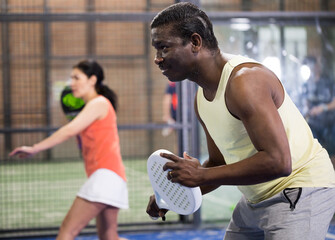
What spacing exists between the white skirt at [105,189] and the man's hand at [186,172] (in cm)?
205

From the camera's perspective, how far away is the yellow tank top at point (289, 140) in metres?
2.28

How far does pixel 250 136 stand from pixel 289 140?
1.04ft

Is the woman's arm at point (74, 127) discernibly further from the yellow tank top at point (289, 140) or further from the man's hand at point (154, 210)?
the yellow tank top at point (289, 140)

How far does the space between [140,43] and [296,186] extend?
8813mm

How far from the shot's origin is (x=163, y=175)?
2.36m

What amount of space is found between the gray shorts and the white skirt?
6.17 ft

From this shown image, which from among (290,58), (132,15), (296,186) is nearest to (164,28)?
(296,186)

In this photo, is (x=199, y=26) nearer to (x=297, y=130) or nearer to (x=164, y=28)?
(x=164, y=28)

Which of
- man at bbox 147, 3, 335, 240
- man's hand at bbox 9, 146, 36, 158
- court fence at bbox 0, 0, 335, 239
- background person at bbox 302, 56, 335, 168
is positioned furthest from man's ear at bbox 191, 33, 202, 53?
background person at bbox 302, 56, 335, 168

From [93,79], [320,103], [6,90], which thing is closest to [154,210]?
[93,79]

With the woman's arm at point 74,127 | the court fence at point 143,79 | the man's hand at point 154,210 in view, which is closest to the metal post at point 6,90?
the court fence at point 143,79

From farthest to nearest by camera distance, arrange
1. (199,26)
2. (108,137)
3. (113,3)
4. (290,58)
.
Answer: (113,3), (290,58), (108,137), (199,26)

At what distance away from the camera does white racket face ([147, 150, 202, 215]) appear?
7.44 feet

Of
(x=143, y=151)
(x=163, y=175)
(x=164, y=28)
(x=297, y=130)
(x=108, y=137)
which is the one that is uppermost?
(x=164, y=28)
